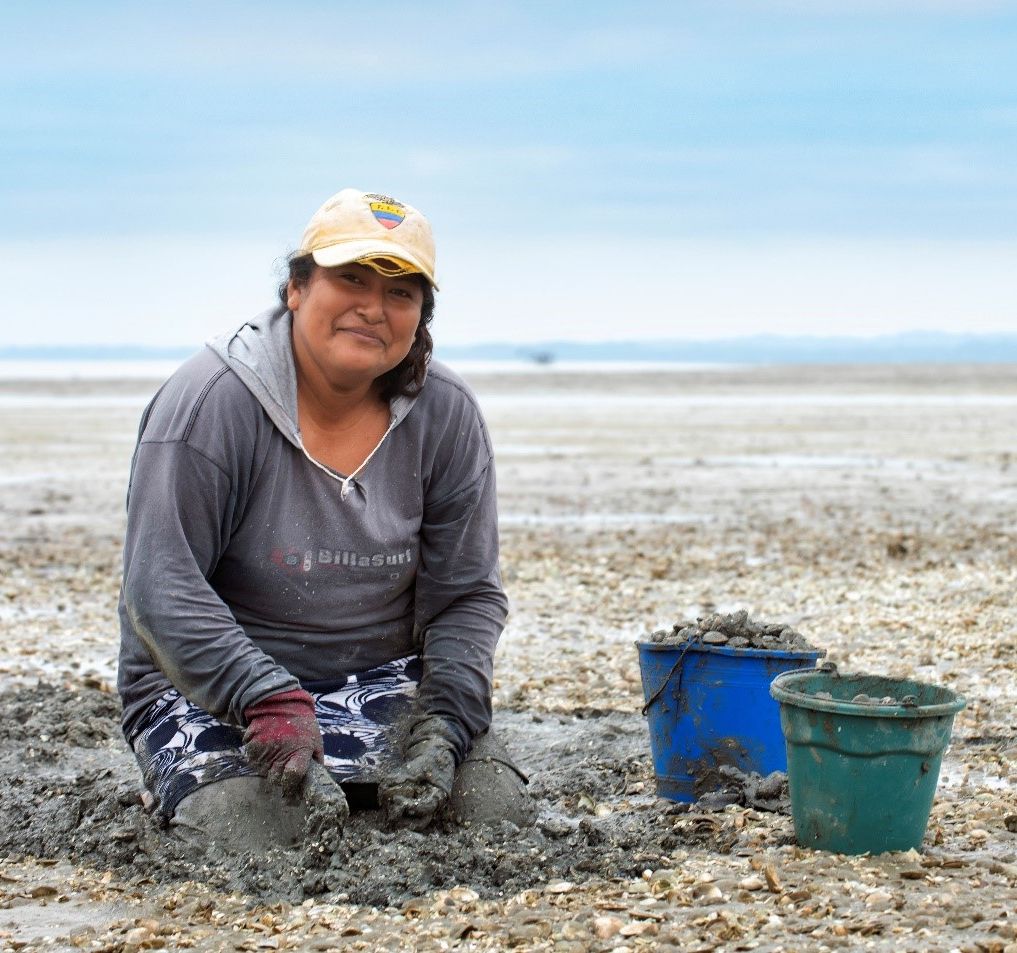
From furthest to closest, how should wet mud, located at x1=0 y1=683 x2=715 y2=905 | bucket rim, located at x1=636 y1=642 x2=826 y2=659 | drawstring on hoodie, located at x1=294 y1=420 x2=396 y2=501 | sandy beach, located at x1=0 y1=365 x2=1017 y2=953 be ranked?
bucket rim, located at x1=636 y1=642 x2=826 y2=659 < drawstring on hoodie, located at x1=294 y1=420 x2=396 y2=501 < wet mud, located at x1=0 y1=683 x2=715 y2=905 < sandy beach, located at x1=0 y1=365 x2=1017 y2=953

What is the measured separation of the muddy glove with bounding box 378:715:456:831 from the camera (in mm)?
4379

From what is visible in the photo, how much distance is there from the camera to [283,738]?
165 inches

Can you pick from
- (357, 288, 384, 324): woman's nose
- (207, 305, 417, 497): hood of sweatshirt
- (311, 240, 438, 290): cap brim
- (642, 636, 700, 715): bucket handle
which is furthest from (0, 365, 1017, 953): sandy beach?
(311, 240, 438, 290): cap brim

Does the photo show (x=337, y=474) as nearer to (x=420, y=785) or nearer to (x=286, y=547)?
(x=286, y=547)

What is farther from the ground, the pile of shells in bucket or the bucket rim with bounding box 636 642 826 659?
the pile of shells in bucket

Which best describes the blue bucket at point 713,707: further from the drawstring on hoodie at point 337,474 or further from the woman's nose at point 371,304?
the woman's nose at point 371,304

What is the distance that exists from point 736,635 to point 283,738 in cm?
156

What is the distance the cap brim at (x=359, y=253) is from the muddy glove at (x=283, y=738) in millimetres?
1211

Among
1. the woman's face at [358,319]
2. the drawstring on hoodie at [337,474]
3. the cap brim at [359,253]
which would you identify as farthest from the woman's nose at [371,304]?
the drawstring on hoodie at [337,474]

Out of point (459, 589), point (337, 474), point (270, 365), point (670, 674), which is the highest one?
point (270, 365)

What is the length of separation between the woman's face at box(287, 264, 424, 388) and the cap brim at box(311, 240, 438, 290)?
7 centimetres

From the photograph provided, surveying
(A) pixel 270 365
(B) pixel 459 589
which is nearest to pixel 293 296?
(A) pixel 270 365

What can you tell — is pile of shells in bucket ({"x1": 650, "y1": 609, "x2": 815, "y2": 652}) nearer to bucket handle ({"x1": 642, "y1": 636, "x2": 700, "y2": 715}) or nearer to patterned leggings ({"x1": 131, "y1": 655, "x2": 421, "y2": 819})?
bucket handle ({"x1": 642, "y1": 636, "x2": 700, "y2": 715})

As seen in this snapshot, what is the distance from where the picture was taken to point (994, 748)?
18.1 feet
